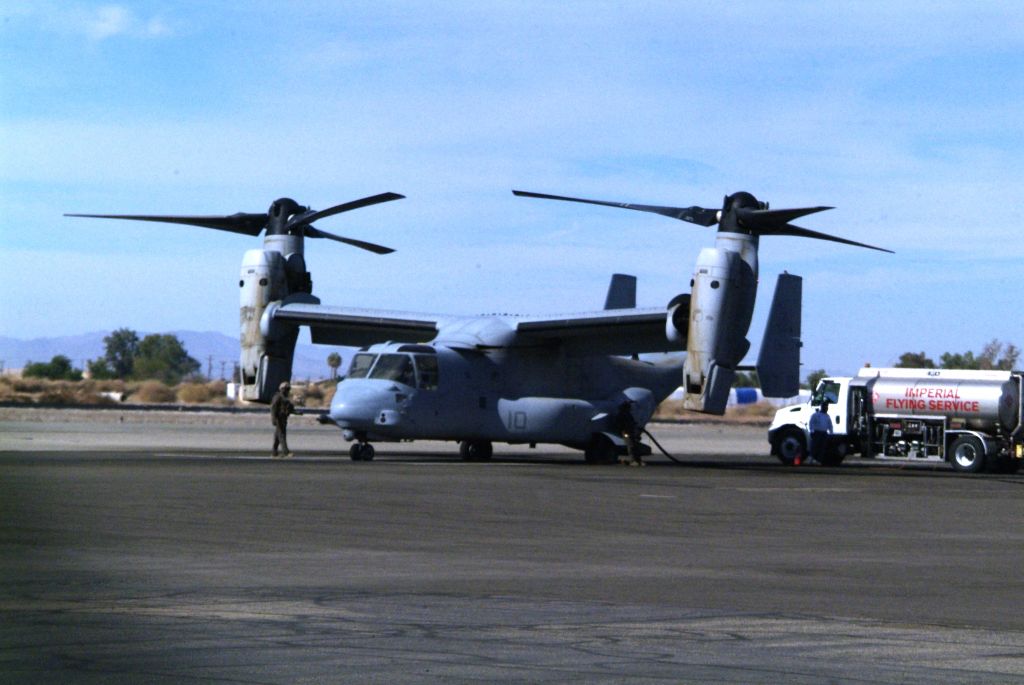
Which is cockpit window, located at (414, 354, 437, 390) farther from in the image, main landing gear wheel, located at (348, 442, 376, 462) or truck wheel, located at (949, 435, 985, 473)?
truck wheel, located at (949, 435, 985, 473)

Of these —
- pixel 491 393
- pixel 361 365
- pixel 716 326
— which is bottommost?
pixel 491 393

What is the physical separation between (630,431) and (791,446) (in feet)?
23.9

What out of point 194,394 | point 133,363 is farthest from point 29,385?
point 133,363

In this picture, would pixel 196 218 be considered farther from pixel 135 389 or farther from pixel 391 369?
pixel 135 389

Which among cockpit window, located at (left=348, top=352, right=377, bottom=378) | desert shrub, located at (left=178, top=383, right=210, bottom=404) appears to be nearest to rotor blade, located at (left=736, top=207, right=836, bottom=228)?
cockpit window, located at (left=348, top=352, right=377, bottom=378)

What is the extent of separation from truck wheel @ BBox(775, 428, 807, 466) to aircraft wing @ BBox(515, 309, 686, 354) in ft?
22.6

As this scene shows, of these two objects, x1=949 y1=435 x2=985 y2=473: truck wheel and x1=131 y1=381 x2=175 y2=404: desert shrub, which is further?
x1=131 y1=381 x2=175 y2=404: desert shrub

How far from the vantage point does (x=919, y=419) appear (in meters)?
38.4

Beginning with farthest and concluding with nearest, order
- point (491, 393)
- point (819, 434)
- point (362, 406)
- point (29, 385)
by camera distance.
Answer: point (29, 385), point (819, 434), point (491, 393), point (362, 406)

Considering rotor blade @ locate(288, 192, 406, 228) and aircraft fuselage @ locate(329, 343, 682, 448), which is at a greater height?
rotor blade @ locate(288, 192, 406, 228)

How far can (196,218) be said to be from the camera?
39.0m

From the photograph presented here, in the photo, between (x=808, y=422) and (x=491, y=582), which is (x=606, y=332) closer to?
(x=808, y=422)

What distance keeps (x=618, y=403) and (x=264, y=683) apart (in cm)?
3037

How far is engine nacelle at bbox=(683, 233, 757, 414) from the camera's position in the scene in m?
31.4
